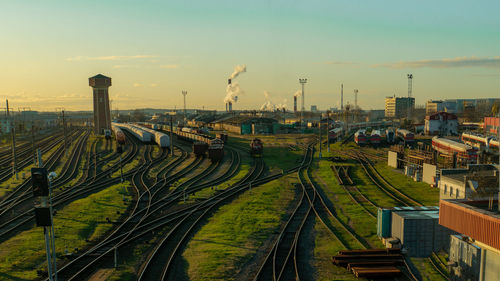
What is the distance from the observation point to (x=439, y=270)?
17297 mm

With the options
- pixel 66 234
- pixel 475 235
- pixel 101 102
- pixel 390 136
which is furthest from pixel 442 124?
pixel 66 234

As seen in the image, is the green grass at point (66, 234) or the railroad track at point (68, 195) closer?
the green grass at point (66, 234)

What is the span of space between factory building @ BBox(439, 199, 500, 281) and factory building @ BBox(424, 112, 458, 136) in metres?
78.5

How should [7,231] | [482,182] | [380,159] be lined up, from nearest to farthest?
[482,182], [7,231], [380,159]

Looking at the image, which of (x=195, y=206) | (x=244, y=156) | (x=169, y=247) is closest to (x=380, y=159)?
(x=244, y=156)

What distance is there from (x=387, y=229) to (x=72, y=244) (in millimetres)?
17486

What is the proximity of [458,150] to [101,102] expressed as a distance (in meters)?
84.6

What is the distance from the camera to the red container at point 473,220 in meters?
13.4

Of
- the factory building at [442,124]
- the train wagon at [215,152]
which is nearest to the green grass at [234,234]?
the train wagon at [215,152]

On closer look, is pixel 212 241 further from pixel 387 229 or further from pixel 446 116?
pixel 446 116

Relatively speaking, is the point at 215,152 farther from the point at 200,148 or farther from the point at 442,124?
the point at 442,124

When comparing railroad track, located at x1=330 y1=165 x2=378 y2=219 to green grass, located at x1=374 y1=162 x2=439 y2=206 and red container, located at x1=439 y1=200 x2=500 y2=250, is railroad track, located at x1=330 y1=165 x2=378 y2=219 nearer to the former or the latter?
green grass, located at x1=374 y1=162 x2=439 y2=206

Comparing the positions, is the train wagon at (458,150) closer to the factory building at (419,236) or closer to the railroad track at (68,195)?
the factory building at (419,236)

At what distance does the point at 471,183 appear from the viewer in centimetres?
1652
